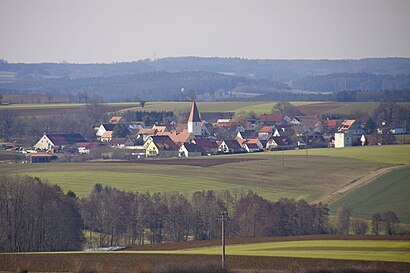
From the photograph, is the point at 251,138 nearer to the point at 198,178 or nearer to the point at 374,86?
the point at 198,178

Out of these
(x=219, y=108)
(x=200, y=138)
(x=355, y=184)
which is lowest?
(x=355, y=184)

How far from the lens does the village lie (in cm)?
7856

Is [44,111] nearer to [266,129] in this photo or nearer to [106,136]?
[106,136]

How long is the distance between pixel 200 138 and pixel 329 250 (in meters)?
50.6

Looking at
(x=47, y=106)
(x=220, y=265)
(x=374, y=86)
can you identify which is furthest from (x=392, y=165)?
(x=374, y=86)

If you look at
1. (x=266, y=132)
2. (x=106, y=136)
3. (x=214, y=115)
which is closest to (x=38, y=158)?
(x=106, y=136)

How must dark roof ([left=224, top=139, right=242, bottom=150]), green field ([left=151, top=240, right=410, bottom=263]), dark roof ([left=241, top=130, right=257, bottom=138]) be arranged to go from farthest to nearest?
dark roof ([left=241, top=130, right=257, bottom=138]) → dark roof ([left=224, top=139, right=242, bottom=150]) → green field ([left=151, top=240, right=410, bottom=263])

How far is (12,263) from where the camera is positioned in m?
32.7

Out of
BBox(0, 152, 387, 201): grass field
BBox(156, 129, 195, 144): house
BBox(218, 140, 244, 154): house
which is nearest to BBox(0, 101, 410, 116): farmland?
BBox(156, 129, 195, 144): house

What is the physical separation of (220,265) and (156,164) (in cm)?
3449

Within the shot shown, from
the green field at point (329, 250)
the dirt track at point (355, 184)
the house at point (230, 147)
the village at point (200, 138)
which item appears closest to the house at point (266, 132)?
the village at point (200, 138)

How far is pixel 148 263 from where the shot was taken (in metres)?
32.3

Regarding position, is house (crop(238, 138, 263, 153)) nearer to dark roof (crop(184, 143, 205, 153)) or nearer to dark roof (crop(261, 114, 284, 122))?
dark roof (crop(184, 143, 205, 153))

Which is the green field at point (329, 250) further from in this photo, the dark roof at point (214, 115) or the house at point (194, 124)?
the dark roof at point (214, 115)
